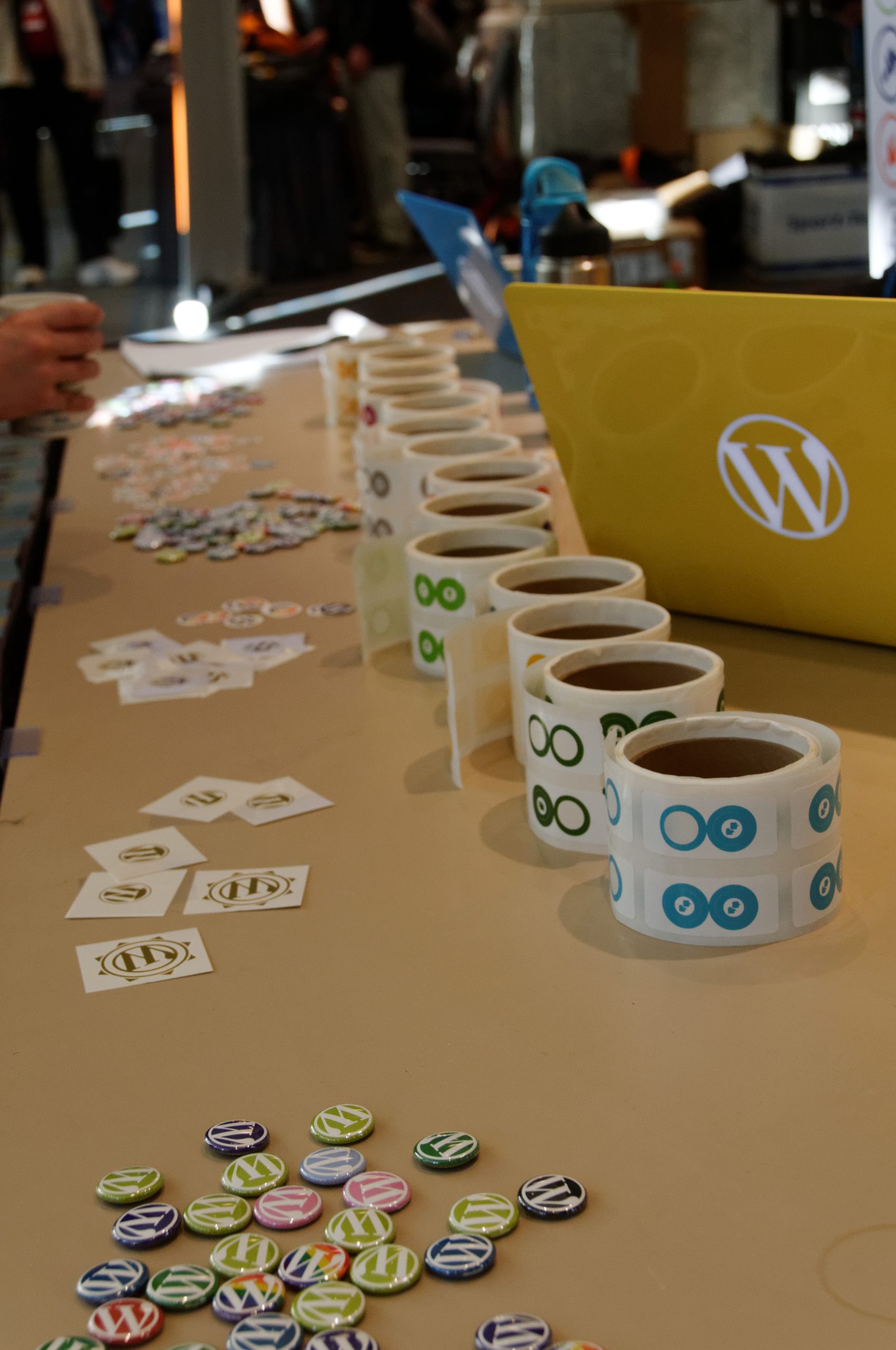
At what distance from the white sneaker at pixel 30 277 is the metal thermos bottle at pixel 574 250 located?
5.04 metres

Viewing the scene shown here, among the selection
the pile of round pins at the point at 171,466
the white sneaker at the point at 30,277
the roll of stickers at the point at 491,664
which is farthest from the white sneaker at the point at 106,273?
the roll of stickers at the point at 491,664

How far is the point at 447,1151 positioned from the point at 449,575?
57 centimetres

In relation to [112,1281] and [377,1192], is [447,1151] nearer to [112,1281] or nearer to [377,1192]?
[377,1192]

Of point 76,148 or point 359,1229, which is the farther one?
point 76,148

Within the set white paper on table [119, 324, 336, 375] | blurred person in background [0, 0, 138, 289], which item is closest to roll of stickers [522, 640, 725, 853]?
white paper on table [119, 324, 336, 375]

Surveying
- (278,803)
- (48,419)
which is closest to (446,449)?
(48,419)

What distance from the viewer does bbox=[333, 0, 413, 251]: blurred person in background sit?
6523 mm

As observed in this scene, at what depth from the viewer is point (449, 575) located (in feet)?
3.53

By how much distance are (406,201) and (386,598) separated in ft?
4.19

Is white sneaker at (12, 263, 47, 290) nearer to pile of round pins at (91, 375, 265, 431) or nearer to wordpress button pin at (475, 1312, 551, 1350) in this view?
pile of round pins at (91, 375, 265, 431)

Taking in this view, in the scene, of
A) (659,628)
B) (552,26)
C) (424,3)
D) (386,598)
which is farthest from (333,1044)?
(424,3)

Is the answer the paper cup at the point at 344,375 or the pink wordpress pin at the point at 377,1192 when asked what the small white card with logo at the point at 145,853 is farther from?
the paper cup at the point at 344,375

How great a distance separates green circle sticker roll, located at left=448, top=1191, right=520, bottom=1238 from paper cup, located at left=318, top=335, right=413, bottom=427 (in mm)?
1491

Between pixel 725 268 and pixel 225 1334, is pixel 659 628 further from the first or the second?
pixel 725 268
